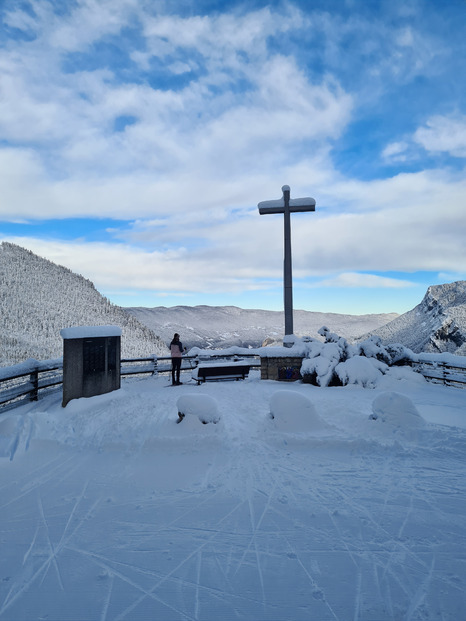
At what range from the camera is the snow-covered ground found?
2369 millimetres

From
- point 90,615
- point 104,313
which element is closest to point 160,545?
point 90,615

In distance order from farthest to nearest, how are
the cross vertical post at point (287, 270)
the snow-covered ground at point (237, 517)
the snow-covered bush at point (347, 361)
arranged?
the cross vertical post at point (287, 270) < the snow-covered bush at point (347, 361) < the snow-covered ground at point (237, 517)

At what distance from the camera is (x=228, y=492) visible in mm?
3990

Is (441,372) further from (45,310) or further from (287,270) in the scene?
(45,310)

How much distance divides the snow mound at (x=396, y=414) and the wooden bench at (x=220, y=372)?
7.00 metres

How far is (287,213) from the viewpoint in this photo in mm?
14508

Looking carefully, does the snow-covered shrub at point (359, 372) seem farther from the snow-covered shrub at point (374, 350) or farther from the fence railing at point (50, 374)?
the fence railing at point (50, 374)

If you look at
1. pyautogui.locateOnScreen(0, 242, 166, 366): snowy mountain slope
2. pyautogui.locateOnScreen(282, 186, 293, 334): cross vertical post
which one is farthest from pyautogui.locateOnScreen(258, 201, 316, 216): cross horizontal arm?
pyautogui.locateOnScreen(0, 242, 166, 366): snowy mountain slope

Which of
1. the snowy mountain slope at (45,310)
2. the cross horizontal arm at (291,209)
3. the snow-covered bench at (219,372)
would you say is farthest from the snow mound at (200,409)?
the snowy mountain slope at (45,310)

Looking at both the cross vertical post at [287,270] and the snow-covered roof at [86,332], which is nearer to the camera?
the snow-covered roof at [86,332]

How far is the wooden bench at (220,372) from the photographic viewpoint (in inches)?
497

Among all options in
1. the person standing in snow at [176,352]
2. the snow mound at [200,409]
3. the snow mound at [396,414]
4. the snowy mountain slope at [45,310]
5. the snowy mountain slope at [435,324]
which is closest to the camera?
the snow mound at [396,414]

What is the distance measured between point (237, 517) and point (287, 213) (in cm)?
1293

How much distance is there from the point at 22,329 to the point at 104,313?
41.9 ft
